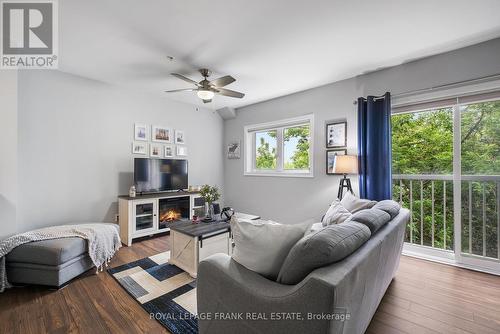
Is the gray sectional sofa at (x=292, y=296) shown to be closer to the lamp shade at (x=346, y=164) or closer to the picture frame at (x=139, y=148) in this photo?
the lamp shade at (x=346, y=164)

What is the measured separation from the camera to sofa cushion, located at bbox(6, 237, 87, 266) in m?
2.05

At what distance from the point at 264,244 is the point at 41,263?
2283mm

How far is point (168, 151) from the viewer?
4.28 meters

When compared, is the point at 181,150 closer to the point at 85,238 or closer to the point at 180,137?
the point at 180,137

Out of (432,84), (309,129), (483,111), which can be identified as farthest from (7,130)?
(483,111)

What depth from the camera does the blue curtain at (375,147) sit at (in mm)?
2922

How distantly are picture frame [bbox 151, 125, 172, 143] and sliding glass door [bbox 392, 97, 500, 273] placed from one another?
3.85 meters

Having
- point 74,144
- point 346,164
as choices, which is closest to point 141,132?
point 74,144

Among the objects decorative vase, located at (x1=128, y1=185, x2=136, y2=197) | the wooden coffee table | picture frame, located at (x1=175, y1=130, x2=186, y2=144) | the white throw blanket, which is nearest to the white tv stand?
decorative vase, located at (x1=128, y1=185, x2=136, y2=197)

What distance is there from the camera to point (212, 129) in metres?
5.09

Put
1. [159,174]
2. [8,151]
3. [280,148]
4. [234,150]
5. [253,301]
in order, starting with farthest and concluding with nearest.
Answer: [234,150] → [280,148] → [159,174] → [8,151] → [253,301]

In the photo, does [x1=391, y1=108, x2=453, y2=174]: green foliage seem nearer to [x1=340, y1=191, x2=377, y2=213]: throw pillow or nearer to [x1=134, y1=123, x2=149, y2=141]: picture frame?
[x1=340, y1=191, x2=377, y2=213]: throw pillow

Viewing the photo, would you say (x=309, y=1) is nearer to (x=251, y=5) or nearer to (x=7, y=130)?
(x=251, y=5)

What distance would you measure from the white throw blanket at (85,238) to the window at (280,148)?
9.21 ft
